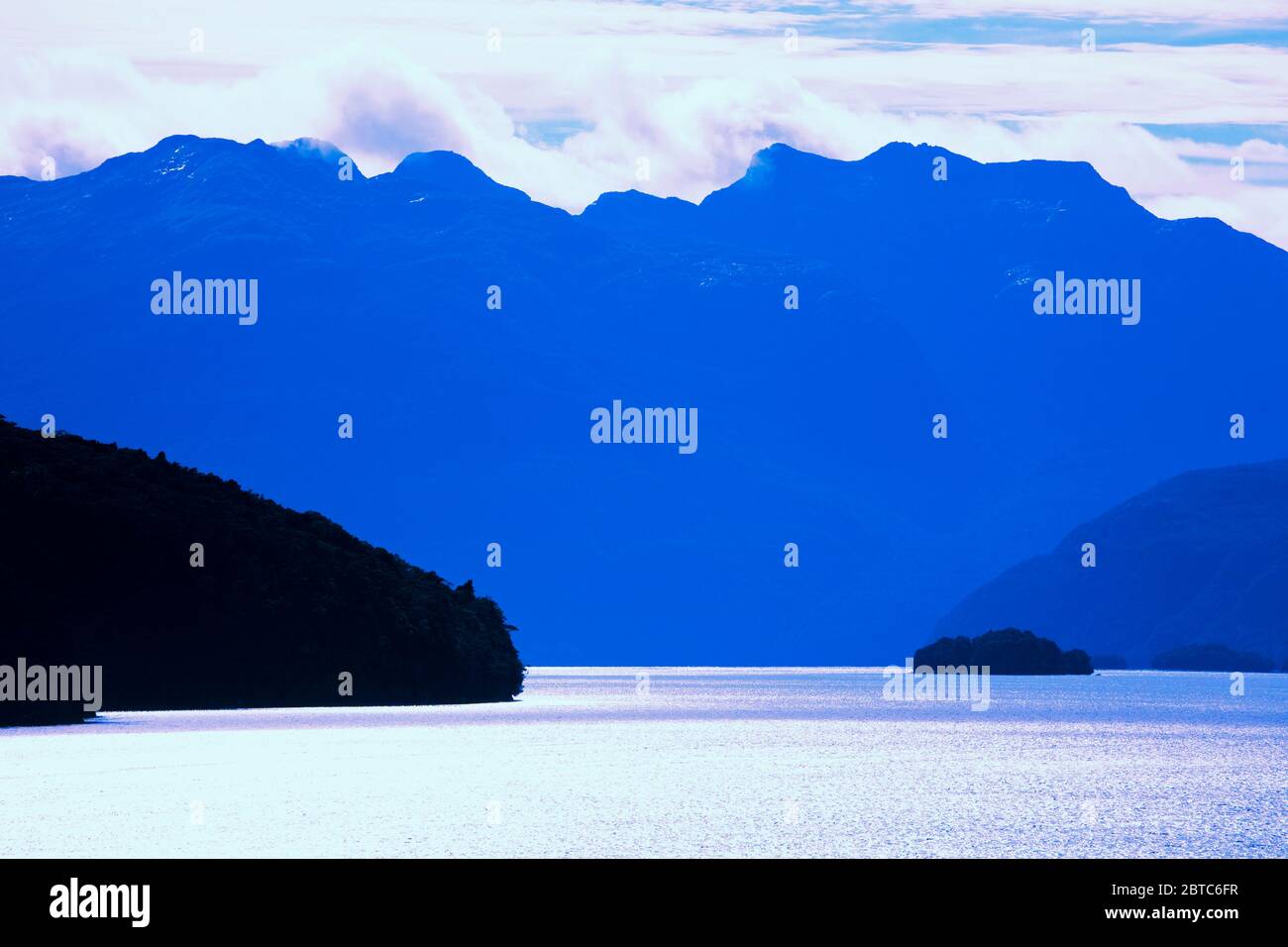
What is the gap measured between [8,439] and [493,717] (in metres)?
52.4

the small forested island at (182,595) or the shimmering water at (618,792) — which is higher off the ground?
the small forested island at (182,595)

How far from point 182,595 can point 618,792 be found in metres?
89.6

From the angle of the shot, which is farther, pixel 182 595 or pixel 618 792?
pixel 182 595

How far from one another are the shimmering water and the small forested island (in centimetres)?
1512

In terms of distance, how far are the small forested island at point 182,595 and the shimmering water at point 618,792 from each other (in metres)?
15.1

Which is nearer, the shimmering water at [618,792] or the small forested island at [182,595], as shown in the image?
the shimmering water at [618,792]

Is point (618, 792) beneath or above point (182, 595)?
beneath

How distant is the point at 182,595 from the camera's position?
174250 millimetres

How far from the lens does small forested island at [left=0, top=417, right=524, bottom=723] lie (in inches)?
6599

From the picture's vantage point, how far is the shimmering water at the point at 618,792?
7006 cm
